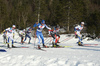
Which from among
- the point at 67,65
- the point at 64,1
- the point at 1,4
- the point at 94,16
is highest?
the point at 1,4

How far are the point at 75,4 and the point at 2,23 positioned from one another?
873 inches

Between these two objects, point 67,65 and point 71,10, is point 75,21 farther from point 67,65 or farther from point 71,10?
point 67,65

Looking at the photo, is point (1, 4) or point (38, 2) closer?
point (38, 2)

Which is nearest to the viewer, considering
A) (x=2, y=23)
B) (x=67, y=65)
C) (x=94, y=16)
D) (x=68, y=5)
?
(x=67, y=65)

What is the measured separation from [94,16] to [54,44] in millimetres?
11715

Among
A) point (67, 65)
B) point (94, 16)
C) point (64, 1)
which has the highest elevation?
point (64, 1)

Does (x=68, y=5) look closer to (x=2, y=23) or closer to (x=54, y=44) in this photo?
(x=54, y=44)

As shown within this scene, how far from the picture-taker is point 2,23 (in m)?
38.8

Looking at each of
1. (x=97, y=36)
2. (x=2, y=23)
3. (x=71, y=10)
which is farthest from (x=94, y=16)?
(x=2, y=23)

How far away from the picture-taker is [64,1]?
26.8m

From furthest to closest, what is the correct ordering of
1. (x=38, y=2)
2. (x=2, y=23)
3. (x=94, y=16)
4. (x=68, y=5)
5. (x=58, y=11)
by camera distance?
(x=2, y=23)
(x=38, y=2)
(x=58, y=11)
(x=68, y=5)
(x=94, y=16)

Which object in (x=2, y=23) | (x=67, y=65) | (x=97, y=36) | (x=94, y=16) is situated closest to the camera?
(x=67, y=65)

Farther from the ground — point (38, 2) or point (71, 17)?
point (38, 2)

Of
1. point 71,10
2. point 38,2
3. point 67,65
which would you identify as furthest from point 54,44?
point 38,2
